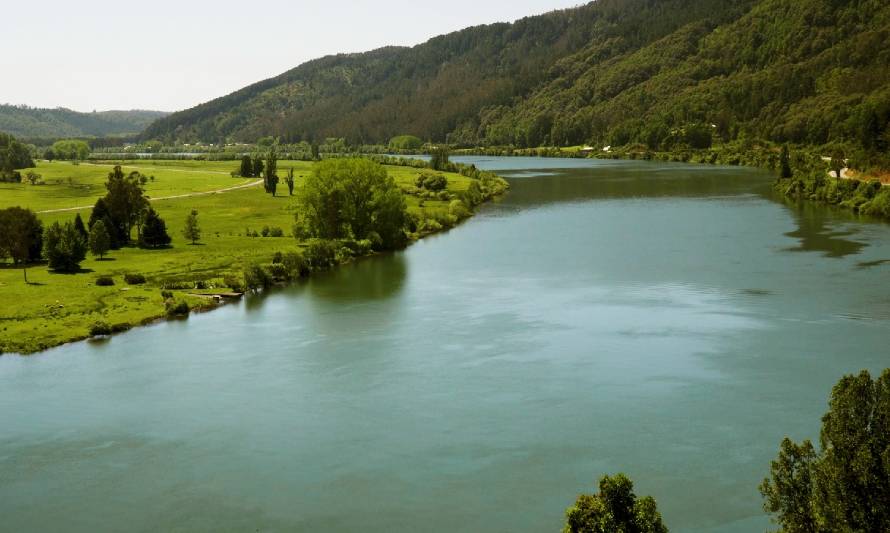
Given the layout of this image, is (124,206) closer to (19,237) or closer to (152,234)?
(152,234)

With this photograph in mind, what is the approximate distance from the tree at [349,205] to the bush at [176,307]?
88.7ft

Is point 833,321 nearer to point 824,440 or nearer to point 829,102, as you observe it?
point 824,440

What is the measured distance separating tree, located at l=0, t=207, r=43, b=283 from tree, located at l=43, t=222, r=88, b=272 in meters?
1.58

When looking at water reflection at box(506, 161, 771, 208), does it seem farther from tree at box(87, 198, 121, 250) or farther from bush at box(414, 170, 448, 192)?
tree at box(87, 198, 121, 250)

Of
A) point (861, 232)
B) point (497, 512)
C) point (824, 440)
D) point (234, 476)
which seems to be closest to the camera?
point (824, 440)

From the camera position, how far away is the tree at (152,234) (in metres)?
77.9

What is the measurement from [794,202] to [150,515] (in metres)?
98.5

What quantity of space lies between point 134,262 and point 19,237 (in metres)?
8.62

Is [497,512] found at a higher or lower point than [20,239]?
lower

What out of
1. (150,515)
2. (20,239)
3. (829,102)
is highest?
(829,102)

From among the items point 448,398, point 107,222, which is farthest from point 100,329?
point 107,222

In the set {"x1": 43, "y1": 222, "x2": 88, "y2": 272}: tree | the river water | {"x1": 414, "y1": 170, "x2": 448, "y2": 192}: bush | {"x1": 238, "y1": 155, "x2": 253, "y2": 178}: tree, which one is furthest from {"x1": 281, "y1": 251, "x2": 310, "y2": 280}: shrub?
{"x1": 238, "y1": 155, "x2": 253, "y2": 178}: tree

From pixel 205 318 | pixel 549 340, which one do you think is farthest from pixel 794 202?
pixel 205 318

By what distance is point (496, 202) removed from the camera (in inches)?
4921
